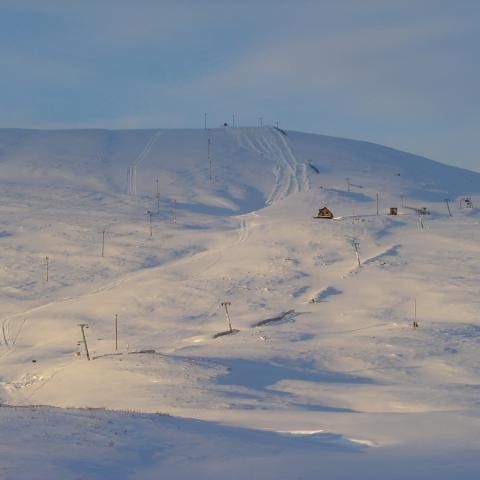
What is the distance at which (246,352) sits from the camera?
35969 millimetres

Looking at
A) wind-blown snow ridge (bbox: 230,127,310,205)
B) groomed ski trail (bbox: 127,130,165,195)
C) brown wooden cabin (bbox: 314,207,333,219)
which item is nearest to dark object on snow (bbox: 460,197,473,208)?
wind-blown snow ridge (bbox: 230,127,310,205)

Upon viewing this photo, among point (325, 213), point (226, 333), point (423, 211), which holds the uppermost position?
point (423, 211)

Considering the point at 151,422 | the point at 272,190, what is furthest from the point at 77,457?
the point at 272,190

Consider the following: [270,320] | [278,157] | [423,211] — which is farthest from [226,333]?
[278,157]

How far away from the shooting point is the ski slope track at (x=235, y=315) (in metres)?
15.3

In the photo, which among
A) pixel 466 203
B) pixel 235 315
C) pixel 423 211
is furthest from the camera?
pixel 466 203

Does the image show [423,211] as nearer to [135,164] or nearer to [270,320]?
[270,320]

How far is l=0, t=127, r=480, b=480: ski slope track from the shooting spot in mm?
15266

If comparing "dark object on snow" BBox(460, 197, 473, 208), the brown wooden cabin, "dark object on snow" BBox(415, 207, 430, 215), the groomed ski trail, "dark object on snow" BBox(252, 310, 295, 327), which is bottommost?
"dark object on snow" BBox(252, 310, 295, 327)

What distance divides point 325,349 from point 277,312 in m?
8.92

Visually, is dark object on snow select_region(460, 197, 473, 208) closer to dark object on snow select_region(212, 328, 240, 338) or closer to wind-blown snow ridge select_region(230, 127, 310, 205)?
wind-blown snow ridge select_region(230, 127, 310, 205)

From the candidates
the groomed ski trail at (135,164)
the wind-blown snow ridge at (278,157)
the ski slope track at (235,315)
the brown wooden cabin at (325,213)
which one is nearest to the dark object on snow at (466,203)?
the ski slope track at (235,315)

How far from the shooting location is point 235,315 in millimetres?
45906

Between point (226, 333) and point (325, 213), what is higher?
point (325, 213)
